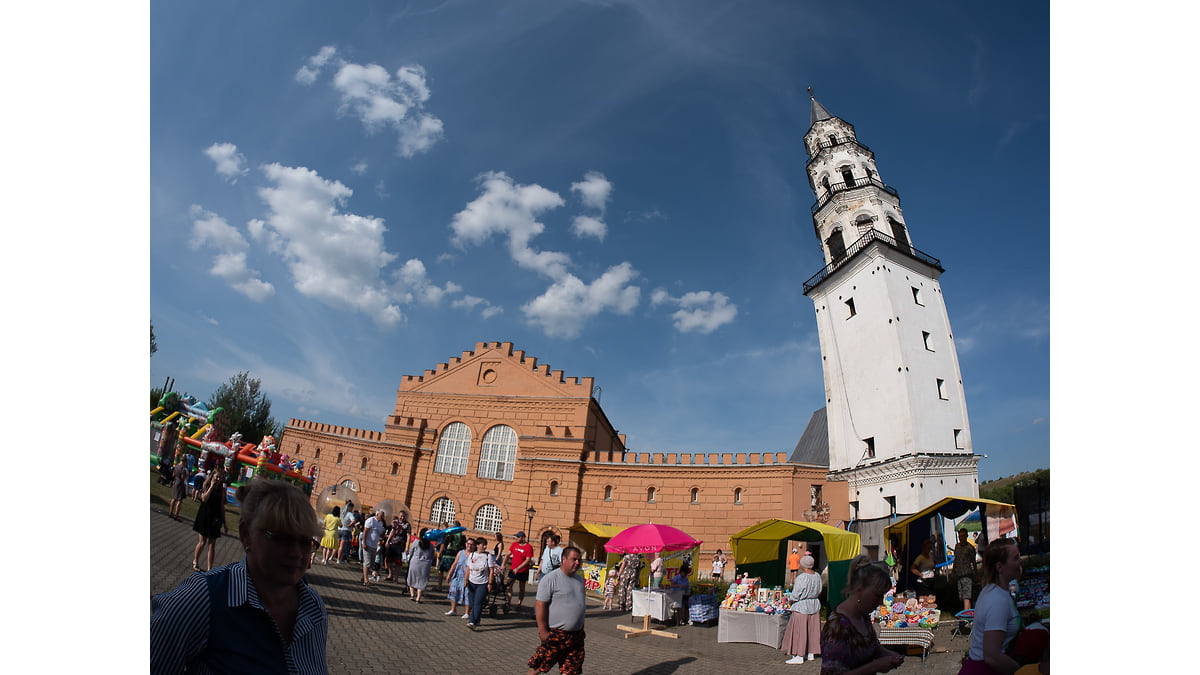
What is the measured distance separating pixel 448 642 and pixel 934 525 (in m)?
11.0

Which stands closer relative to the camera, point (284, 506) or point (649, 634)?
point (284, 506)

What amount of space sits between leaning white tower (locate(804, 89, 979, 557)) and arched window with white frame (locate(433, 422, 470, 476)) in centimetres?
2008

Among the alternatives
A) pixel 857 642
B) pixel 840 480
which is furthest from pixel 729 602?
pixel 840 480

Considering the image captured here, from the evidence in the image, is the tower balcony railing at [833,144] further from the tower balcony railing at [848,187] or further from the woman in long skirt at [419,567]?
the woman in long skirt at [419,567]

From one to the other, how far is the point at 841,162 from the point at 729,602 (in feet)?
76.4

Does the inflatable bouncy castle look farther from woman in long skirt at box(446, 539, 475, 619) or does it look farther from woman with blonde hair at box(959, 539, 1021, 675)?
woman with blonde hair at box(959, 539, 1021, 675)

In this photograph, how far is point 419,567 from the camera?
9914 mm

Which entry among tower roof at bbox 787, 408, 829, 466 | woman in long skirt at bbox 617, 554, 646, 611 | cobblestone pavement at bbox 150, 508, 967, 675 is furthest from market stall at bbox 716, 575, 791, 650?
tower roof at bbox 787, 408, 829, 466

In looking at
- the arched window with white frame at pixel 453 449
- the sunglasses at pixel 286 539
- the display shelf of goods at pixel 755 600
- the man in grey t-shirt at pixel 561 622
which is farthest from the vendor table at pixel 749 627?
the arched window with white frame at pixel 453 449

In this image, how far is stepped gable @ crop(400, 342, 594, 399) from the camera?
96.9 ft

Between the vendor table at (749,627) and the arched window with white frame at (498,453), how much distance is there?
20.0 metres

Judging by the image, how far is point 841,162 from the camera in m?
24.9

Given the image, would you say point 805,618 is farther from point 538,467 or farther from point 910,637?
point 538,467

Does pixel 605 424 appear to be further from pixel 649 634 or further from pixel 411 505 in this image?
pixel 649 634
